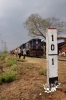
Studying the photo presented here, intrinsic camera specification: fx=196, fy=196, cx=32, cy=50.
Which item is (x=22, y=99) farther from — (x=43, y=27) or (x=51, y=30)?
(x=43, y=27)

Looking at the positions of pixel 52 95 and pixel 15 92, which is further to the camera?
pixel 15 92

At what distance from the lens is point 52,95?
222 inches

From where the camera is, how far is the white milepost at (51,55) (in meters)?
6.03

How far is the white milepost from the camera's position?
6.03 metres

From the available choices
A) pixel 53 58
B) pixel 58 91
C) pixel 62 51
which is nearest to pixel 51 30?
pixel 53 58

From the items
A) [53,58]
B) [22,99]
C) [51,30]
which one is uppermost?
[51,30]

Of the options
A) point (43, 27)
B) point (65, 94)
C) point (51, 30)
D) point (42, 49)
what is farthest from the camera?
point (43, 27)

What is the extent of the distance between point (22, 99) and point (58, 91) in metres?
1.08

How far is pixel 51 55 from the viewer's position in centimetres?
608

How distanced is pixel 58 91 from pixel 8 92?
1.67 metres

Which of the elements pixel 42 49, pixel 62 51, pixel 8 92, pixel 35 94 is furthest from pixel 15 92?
pixel 62 51

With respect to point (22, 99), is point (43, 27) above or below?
above

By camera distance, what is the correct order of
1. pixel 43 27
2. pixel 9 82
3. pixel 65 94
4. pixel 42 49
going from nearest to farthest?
1. pixel 65 94
2. pixel 9 82
3. pixel 42 49
4. pixel 43 27

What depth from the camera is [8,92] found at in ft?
20.9
